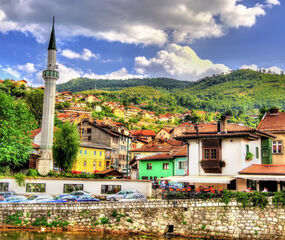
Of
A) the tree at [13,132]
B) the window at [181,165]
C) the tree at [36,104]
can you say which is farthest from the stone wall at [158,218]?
the tree at [36,104]

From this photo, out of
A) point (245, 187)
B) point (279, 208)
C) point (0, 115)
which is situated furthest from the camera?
point (0, 115)

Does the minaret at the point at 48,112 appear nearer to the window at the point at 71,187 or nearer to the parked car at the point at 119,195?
the window at the point at 71,187

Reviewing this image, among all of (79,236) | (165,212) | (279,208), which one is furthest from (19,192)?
(279,208)

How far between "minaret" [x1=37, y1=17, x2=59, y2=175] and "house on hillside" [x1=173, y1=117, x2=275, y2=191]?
24470 millimetres

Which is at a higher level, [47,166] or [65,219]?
[47,166]

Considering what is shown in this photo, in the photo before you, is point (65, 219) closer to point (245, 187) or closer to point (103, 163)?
point (245, 187)

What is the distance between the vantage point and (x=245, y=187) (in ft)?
101

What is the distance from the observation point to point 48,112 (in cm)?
5325

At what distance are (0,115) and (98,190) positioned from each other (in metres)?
16.5

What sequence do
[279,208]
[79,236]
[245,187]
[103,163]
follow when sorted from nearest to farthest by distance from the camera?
[279,208], [79,236], [245,187], [103,163]

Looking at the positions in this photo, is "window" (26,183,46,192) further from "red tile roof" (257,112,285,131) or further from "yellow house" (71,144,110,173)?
"red tile roof" (257,112,285,131)

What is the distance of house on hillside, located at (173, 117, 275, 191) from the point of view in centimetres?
3112

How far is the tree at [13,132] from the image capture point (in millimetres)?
40188

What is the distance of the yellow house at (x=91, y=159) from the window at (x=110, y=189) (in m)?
25.2
